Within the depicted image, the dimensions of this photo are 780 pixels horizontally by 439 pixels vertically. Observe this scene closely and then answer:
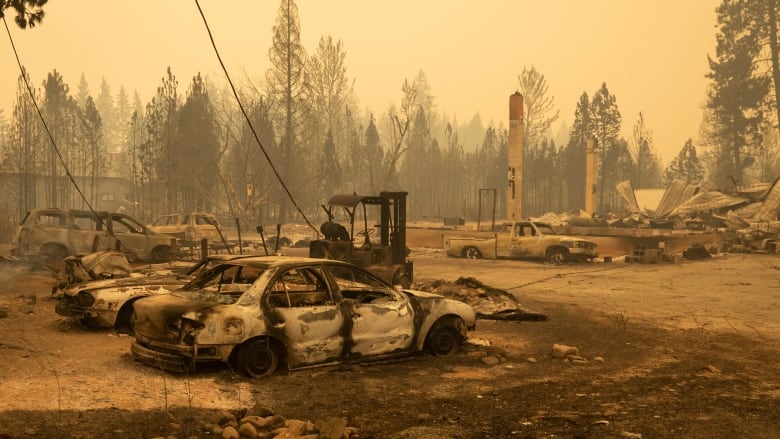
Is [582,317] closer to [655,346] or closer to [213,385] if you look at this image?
[655,346]

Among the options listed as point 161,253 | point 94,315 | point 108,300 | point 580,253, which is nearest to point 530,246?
point 580,253

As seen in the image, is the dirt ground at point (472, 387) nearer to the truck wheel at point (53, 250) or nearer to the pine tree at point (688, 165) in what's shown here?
the truck wheel at point (53, 250)

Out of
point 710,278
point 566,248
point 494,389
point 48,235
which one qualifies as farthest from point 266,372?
point 566,248

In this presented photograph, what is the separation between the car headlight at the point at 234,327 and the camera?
23.6 ft

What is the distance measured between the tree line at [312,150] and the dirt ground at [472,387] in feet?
81.4

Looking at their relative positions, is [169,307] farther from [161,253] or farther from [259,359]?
[161,253]

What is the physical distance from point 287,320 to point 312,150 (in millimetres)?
55691

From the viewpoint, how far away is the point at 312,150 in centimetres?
6250

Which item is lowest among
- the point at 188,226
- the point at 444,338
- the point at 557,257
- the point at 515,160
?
the point at 444,338

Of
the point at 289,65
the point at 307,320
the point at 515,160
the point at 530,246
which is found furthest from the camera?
the point at 289,65

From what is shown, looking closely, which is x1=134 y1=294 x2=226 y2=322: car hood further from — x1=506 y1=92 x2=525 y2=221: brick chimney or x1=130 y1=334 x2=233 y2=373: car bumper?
x1=506 y1=92 x2=525 y2=221: brick chimney

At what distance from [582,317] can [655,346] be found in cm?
263

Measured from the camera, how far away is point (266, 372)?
746cm

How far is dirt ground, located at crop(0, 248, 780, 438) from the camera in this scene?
19.6 ft
